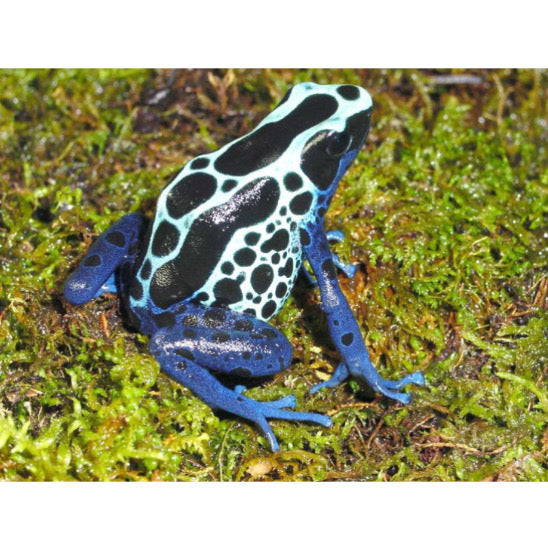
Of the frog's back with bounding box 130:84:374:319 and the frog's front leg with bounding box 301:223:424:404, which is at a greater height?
the frog's back with bounding box 130:84:374:319

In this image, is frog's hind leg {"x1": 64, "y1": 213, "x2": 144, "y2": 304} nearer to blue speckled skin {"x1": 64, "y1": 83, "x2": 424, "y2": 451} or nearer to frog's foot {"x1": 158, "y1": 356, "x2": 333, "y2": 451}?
blue speckled skin {"x1": 64, "y1": 83, "x2": 424, "y2": 451}

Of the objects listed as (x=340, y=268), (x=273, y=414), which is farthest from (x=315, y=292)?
(x=273, y=414)

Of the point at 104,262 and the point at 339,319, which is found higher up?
the point at 104,262

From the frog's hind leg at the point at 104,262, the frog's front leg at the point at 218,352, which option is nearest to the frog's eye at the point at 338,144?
the frog's front leg at the point at 218,352

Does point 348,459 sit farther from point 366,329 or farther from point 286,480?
point 366,329

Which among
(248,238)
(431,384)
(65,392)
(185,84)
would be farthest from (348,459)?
(185,84)

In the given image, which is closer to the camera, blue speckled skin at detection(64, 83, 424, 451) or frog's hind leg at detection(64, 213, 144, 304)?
blue speckled skin at detection(64, 83, 424, 451)

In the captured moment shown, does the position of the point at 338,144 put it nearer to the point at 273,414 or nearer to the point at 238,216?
the point at 238,216

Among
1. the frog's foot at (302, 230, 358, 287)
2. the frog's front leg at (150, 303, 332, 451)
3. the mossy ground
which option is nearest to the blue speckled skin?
the frog's front leg at (150, 303, 332, 451)
